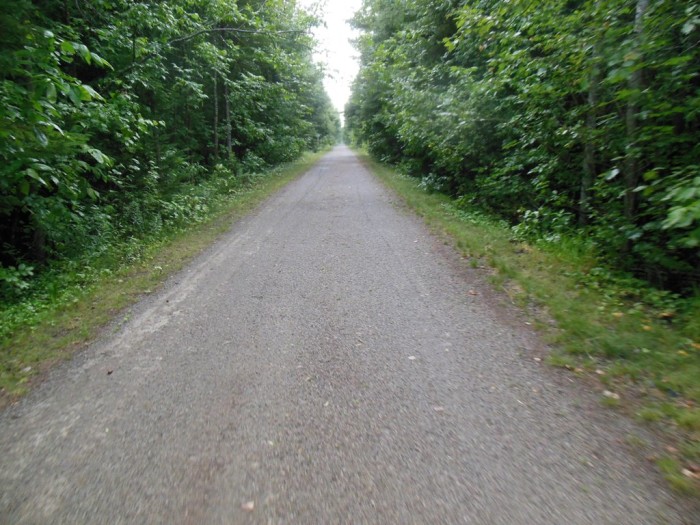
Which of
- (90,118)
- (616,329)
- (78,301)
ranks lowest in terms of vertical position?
(78,301)

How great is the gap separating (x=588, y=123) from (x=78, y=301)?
7.50m

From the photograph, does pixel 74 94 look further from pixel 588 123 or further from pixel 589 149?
pixel 589 149

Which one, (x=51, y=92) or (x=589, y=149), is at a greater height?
(x=51, y=92)

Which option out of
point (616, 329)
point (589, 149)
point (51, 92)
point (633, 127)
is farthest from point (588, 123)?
point (51, 92)

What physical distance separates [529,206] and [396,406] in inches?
264

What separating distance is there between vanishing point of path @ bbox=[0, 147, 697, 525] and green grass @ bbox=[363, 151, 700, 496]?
254mm

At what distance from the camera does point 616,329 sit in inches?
147

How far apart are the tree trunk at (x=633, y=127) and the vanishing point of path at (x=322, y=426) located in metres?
2.24

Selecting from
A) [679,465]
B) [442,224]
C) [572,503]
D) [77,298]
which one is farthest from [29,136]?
[442,224]

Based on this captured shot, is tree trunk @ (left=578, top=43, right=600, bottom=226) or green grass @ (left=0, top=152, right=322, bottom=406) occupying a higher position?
tree trunk @ (left=578, top=43, right=600, bottom=226)

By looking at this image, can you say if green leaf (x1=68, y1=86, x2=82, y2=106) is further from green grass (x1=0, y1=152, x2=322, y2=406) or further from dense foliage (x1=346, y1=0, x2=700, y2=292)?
dense foliage (x1=346, y1=0, x2=700, y2=292)

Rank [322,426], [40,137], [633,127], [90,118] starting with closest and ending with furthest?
[322,426]
[40,137]
[633,127]
[90,118]

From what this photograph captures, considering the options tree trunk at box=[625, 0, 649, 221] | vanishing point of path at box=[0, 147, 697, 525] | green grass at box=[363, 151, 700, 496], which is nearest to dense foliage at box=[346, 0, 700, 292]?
tree trunk at box=[625, 0, 649, 221]

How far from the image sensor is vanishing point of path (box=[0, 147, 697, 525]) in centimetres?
219
